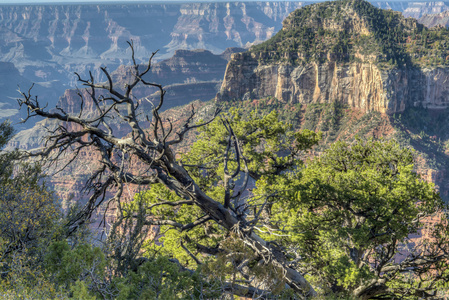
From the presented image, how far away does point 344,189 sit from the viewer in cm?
1730

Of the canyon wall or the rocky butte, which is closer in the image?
the rocky butte

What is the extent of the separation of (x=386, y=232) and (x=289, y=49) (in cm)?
14670

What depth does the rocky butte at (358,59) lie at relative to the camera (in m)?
138

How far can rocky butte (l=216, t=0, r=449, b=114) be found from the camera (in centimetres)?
13850

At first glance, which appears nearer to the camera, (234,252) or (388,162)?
(234,252)

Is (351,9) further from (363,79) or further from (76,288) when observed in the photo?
(76,288)

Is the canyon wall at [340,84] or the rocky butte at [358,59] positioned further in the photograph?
the canyon wall at [340,84]

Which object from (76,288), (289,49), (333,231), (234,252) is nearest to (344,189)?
(333,231)

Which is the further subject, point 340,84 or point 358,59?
point 340,84

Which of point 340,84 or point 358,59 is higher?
point 358,59

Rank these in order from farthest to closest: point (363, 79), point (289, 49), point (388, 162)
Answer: point (289, 49) < point (363, 79) < point (388, 162)

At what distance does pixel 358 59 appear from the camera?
142 metres

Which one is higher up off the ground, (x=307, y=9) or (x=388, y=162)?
(x=307, y=9)

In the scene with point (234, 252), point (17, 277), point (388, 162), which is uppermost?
point (388, 162)
